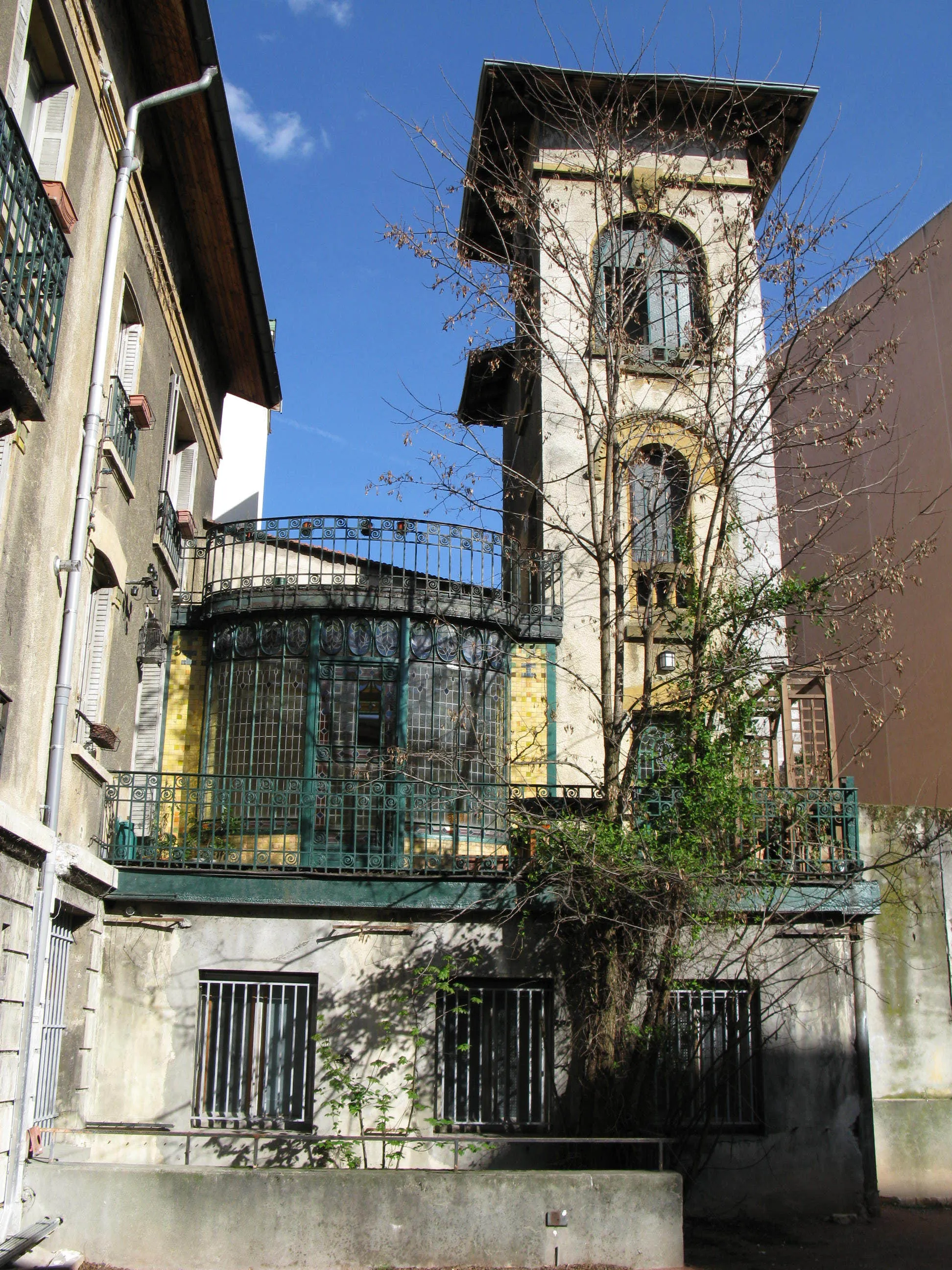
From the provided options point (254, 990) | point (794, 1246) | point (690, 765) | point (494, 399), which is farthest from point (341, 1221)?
point (494, 399)

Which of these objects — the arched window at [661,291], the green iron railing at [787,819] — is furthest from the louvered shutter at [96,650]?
the arched window at [661,291]

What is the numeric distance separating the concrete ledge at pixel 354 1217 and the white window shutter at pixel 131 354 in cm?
730

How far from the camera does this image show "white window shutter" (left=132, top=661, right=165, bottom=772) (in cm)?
1348

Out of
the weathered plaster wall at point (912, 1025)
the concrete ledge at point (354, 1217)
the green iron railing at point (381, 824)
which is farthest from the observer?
the weathered plaster wall at point (912, 1025)

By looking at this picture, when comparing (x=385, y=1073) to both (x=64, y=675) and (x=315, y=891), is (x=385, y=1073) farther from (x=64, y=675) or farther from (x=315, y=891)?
(x=64, y=675)

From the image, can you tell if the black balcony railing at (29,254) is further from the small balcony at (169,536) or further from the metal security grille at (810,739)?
the metal security grille at (810,739)

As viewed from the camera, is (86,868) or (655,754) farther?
(655,754)

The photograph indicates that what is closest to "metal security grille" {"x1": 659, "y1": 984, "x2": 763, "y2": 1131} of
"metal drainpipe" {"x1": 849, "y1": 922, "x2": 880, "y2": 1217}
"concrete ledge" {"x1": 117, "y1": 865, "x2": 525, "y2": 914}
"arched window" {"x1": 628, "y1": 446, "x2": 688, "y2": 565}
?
"metal drainpipe" {"x1": 849, "y1": 922, "x2": 880, "y2": 1217}

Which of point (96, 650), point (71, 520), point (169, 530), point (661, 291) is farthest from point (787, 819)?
point (661, 291)

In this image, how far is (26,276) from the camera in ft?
25.6

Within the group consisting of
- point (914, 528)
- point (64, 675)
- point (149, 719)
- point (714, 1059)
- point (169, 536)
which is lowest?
point (714, 1059)

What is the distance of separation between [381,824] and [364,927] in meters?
1.36

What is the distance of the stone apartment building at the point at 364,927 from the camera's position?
1102 cm

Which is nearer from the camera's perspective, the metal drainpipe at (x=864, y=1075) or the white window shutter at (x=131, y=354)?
the metal drainpipe at (x=864, y=1075)
